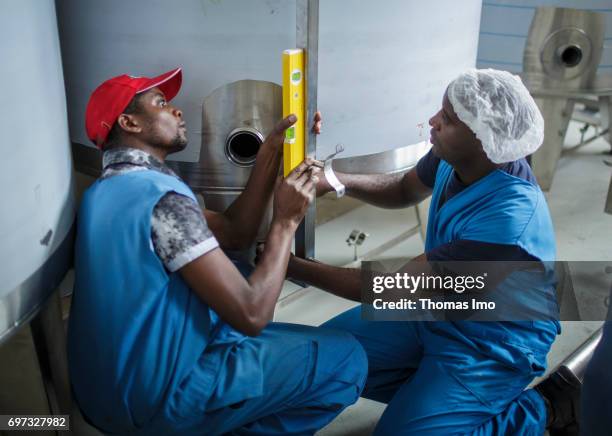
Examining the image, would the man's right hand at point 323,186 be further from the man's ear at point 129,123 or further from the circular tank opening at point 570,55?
the circular tank opening at point 570,55

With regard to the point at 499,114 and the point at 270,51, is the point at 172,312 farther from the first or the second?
the point at 499,114

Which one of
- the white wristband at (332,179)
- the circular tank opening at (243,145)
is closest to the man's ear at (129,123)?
the circular tank opening at (243,145)

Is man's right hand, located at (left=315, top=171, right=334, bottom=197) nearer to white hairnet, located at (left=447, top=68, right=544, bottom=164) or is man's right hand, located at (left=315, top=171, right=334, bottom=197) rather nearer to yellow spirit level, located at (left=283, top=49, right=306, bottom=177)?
yellow spirit level, located at (left=283, top=49, right=306, bottom=177)

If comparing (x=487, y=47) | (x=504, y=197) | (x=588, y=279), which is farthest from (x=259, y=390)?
(x=487, y=47)

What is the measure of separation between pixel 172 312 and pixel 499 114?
2.54 feet

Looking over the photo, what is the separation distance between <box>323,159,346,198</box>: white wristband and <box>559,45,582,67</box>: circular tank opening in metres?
1.34

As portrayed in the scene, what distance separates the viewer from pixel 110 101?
129cm

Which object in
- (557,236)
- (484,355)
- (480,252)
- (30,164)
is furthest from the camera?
Answer: (557,236)

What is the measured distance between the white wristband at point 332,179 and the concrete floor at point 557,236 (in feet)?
1.89

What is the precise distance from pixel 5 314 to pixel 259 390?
1.57 ft

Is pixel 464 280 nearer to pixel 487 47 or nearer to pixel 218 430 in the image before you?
pixel 218 430

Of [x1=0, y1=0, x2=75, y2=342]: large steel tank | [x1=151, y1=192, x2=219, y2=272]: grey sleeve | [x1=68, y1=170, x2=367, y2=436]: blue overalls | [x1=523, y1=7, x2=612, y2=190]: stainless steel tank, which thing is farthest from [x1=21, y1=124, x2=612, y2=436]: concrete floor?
[x1=151, y1=192, x2=219, y2=272]: grey sleeve

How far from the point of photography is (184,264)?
1152 mm

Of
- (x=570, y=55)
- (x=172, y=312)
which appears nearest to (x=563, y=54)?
(x=570, y=55)
